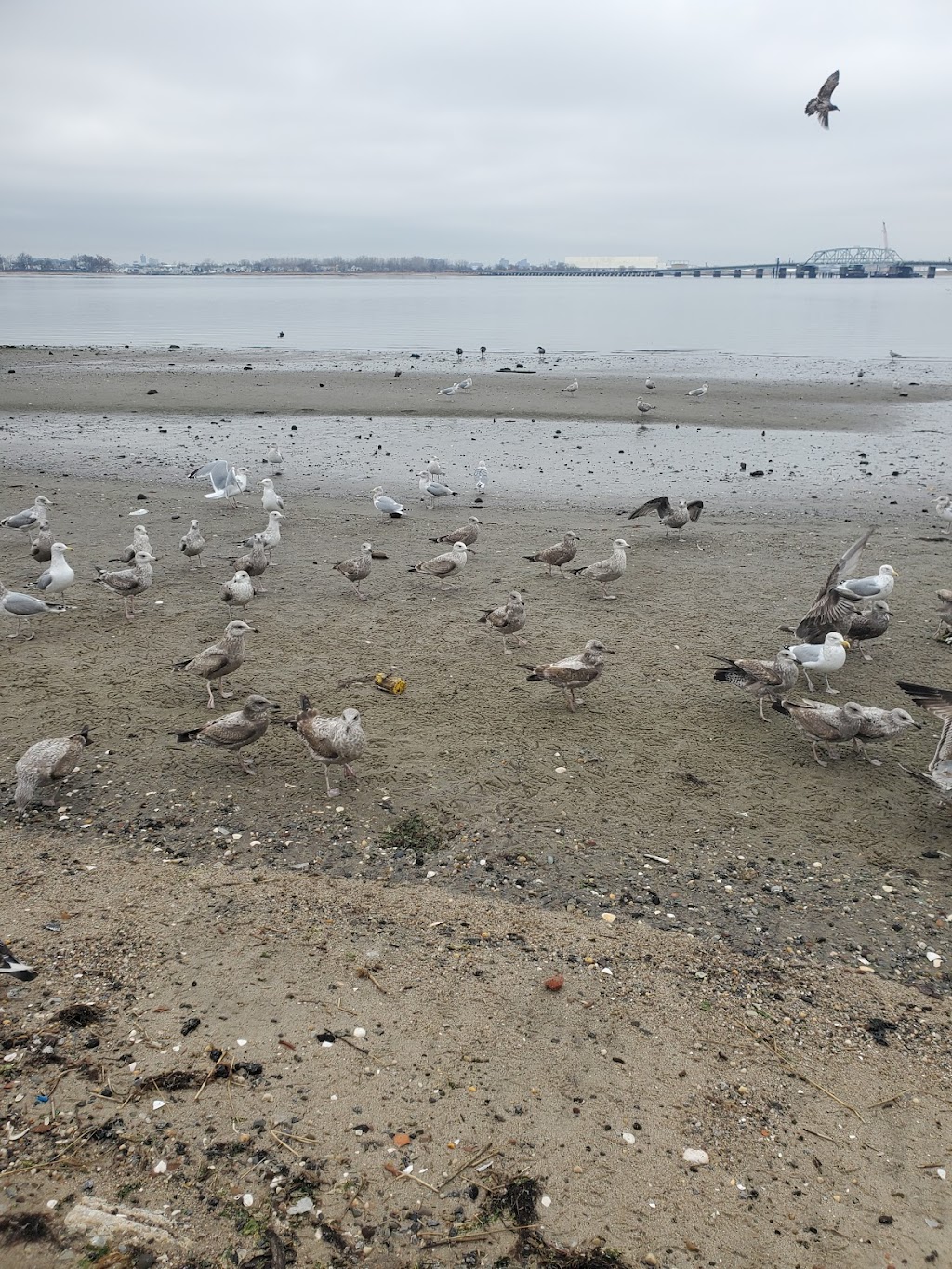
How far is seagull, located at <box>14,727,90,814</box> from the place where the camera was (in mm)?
6500

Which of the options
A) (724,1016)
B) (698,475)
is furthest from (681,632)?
Result: (698,475)

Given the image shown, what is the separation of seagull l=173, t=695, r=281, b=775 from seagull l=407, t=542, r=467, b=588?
4.65 meters

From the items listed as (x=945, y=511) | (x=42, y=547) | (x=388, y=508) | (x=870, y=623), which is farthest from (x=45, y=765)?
(x=945, y=511)

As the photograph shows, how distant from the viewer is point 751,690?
325 inches

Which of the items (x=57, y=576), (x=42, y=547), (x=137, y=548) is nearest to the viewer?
(x=57, y=576)

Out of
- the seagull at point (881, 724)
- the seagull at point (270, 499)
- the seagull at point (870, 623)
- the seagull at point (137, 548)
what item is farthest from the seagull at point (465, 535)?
the seagull at point (881, 724)

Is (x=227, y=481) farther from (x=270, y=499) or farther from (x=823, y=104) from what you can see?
(x=823, y=104)

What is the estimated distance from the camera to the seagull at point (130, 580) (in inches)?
397

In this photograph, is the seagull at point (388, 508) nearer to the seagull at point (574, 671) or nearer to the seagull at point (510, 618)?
the seagull at point (510, 618)

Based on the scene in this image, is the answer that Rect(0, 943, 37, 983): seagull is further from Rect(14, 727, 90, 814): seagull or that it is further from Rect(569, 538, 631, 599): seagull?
Rect(569, 538, 631, 599): seagull

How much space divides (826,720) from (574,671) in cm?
225

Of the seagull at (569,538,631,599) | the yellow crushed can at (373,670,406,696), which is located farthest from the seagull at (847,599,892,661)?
the yellow crushed can at (373,670,406,696)

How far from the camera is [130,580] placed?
33.2 ft

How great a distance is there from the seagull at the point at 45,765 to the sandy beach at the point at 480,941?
24 cm
